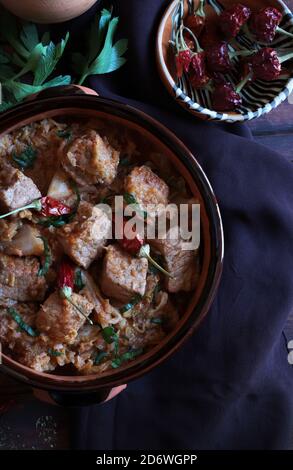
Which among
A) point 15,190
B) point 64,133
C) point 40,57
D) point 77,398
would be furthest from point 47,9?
point 77,398

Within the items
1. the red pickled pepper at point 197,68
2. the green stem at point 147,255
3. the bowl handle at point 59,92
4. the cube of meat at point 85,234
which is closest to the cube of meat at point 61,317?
the cube of meat at point 85,234

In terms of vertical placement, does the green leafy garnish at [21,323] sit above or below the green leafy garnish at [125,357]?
above

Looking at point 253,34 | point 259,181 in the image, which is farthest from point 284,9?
point 259,181

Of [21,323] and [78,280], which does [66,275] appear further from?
[21,323]

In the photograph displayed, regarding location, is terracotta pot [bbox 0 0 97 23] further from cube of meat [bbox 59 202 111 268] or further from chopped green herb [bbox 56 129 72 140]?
cube of meat [bbox 59 202 111 268]

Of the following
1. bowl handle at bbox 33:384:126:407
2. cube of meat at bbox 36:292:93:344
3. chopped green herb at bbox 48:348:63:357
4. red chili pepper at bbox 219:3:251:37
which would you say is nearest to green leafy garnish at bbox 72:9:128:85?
red chili pepper at bbox 219:3:251:37

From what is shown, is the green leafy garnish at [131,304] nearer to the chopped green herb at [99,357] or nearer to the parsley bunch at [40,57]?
the chopped green herb at [99,357]
